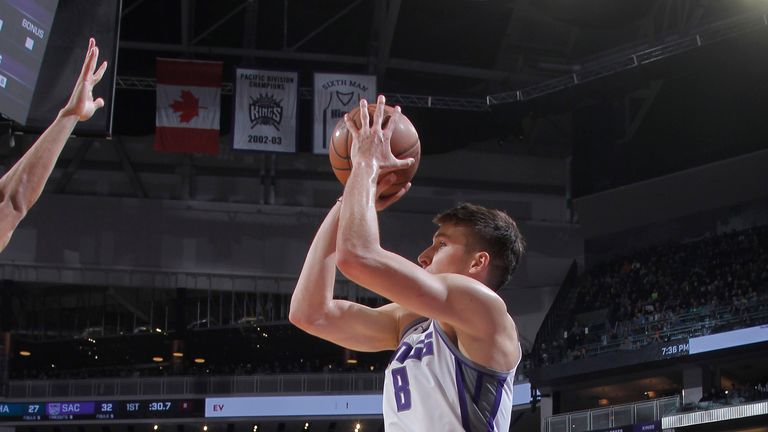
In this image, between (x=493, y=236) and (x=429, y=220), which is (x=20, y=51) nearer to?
(x=493, y=236)

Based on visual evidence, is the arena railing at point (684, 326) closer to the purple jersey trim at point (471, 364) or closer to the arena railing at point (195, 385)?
the arena railing at point (195, 385)

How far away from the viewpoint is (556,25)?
88.8 ft

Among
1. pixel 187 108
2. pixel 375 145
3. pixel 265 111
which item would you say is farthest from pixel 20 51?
pixel 187 108

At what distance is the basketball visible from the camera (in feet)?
11.9

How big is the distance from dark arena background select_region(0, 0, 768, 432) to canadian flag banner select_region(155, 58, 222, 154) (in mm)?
844

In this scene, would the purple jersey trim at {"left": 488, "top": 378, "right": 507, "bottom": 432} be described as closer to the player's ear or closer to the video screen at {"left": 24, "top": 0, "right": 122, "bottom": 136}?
the player's ear

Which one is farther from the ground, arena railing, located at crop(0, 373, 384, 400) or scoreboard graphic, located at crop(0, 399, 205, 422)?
arena railing, located at crop(0, 373, 384, 400)

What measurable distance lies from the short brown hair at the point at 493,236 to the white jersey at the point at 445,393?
30 centimetres

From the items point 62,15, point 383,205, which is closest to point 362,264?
point 383,205

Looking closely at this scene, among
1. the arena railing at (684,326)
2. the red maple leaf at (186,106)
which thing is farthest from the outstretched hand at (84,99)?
the arena railing at (684,326)

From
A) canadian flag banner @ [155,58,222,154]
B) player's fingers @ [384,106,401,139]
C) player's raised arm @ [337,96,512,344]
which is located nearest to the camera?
player's raised arm @ [337,96,512,344]

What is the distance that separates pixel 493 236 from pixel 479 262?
104 millimetres

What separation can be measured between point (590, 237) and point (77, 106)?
28575 mm

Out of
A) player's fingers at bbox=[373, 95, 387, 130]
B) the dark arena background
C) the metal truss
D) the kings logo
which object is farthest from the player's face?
the metal truss
